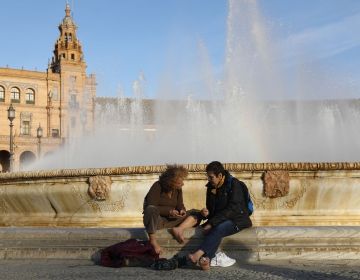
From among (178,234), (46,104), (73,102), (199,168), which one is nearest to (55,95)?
(46,104)

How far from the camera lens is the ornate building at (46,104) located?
64188 mm

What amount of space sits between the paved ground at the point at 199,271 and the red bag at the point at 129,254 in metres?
0.08

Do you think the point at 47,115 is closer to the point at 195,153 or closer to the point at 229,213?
the point at 195,153

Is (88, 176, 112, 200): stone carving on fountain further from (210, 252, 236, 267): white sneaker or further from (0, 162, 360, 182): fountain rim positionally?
(210, 252, 236, 267): white sneaker

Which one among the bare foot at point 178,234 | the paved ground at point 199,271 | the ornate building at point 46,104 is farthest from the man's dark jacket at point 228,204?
the ornate building at point 46,104

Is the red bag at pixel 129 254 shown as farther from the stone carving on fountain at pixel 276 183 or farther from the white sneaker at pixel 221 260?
the stone carving on fountain at pixel 276 183

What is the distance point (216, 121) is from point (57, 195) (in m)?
6.14

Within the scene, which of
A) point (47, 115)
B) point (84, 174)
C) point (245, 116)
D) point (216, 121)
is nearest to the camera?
point (84, 174)

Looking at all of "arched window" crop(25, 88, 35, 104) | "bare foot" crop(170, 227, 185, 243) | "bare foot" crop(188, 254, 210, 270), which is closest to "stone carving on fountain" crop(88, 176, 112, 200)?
"bare foot" crop(170, 227, 185, 243)

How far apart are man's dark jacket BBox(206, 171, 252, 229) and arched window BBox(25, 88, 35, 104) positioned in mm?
65400

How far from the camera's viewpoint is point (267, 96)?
44.2 ft

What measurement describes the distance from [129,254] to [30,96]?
217ft

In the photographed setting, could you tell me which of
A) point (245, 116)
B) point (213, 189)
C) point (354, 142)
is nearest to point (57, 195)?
point (213, 189)

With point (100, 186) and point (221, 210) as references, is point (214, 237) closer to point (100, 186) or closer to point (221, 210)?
point (221, 210)
